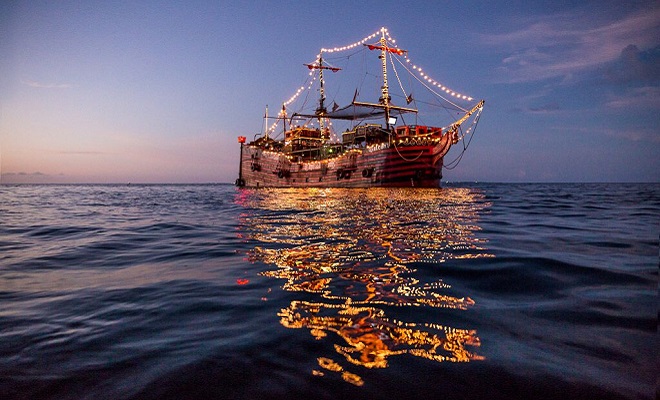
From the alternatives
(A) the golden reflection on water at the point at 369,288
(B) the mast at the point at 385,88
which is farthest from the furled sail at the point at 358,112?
(A) the golden reflection on water at the point at 369,288

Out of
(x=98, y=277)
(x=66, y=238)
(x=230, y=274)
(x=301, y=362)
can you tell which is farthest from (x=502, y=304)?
(x=66, y=238)

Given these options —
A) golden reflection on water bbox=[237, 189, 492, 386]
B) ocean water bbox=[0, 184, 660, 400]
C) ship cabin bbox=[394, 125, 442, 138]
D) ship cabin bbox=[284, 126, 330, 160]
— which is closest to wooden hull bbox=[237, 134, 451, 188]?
ship cabin bbox=[394, 125, 442, 138]

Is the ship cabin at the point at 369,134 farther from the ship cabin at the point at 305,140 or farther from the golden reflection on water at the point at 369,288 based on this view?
the golden reflection on water at the point at 369,288

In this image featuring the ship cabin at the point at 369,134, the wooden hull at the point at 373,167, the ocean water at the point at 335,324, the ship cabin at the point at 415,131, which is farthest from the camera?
the ship cabin at the point at 369,134

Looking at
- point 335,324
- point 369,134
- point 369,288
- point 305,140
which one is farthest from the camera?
point 305,140

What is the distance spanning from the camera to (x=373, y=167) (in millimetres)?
46500

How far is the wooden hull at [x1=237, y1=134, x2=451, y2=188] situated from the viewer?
Result: 43.4 m

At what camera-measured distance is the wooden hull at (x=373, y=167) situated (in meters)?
43.4

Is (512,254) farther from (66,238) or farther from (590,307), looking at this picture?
(66,238)

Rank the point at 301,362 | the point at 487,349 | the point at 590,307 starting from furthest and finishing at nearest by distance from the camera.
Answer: the point at 590,307 < the point at 487,349 < the point at 301,362

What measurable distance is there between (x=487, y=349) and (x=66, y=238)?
11.6 meters

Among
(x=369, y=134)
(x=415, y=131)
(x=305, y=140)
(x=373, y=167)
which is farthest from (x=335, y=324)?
(x=305, y=140)

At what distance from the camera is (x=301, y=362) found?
263cm

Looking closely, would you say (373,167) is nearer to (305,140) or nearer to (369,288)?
(305,140)
